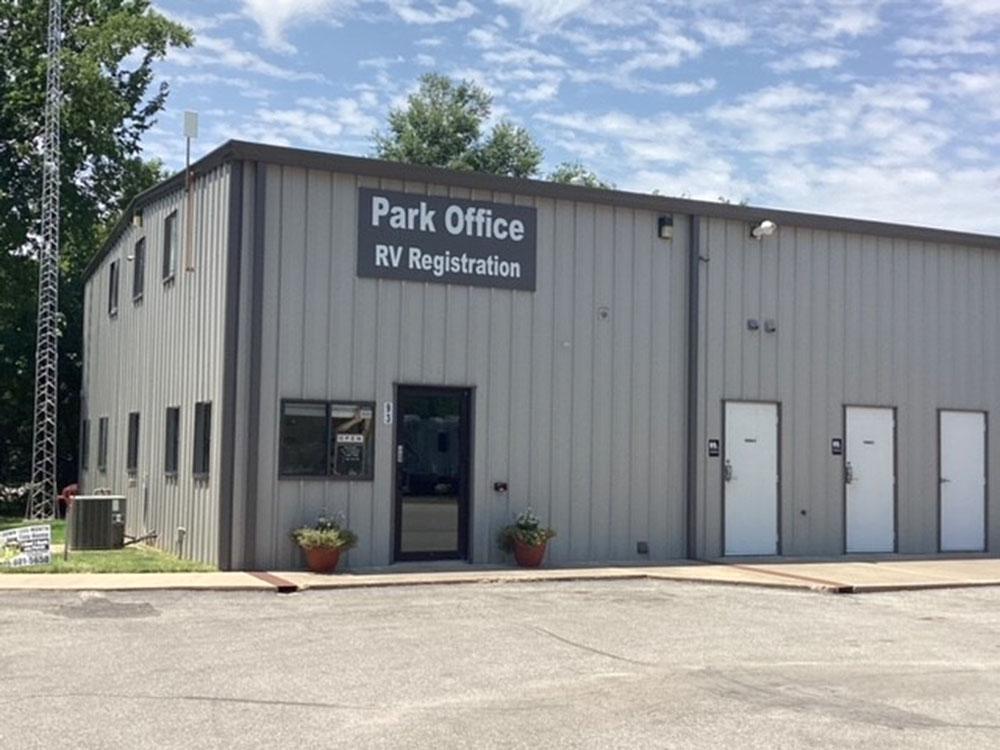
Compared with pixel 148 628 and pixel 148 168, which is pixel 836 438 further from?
pixel 148 168

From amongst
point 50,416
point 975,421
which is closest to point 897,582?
point 975,421

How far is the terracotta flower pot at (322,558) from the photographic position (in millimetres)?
14422

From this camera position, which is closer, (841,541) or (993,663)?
(993,663)

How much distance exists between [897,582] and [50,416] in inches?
772

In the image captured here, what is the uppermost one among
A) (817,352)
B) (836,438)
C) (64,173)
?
(64,173)

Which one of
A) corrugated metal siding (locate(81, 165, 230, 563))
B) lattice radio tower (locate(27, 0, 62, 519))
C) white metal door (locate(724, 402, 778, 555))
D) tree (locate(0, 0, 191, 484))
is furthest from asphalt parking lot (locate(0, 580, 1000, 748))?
tree (locate(0, 0, 191, 484))

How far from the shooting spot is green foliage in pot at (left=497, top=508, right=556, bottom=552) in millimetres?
15641

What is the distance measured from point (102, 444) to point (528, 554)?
36.1 feet

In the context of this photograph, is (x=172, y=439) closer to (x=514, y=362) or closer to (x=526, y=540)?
(x=514, y=362)

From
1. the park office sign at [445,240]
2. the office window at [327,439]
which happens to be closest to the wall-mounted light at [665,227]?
the park office sign at [445,240]

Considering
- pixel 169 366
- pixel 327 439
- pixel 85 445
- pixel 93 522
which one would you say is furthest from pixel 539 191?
pixel 85 445

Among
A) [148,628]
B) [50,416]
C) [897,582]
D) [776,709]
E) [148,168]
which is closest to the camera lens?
[776,709]

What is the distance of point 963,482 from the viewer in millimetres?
19453

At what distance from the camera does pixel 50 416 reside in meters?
27.5
